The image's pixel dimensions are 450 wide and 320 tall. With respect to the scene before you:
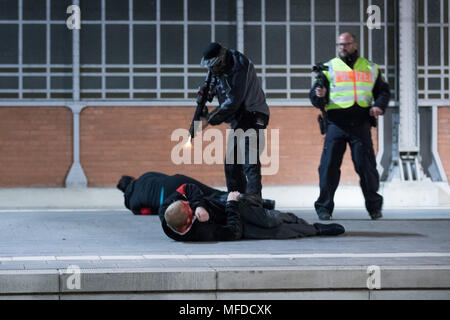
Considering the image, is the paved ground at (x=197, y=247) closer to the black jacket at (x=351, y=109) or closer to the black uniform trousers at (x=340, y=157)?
the black uniform trousers at (x=340, y=157)

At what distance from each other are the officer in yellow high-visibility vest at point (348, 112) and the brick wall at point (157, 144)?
6.75 m

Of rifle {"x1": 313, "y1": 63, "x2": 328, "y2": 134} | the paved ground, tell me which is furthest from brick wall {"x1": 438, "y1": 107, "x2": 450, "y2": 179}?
rifle {"x1": 313, "y1": 63, "x2": 328, "y2": 134}

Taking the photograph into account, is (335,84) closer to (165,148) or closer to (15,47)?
(165,148)

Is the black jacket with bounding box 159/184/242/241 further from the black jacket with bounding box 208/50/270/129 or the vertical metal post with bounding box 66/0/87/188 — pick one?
the vertical metal post with bounding box 66/0/87/188

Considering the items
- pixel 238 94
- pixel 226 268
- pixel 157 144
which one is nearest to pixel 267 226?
pixel 238 94

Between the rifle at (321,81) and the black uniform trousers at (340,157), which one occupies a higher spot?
the rifle at (321,81)

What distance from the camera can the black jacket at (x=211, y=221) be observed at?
21.1 feet

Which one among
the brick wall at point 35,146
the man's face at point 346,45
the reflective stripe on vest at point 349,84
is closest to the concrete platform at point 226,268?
the reflective stripe on vest at point 349,84

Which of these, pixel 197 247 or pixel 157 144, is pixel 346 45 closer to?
pixel 197 247

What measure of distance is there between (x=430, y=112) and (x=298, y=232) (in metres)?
9.86

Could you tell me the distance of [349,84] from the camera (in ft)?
28.3
